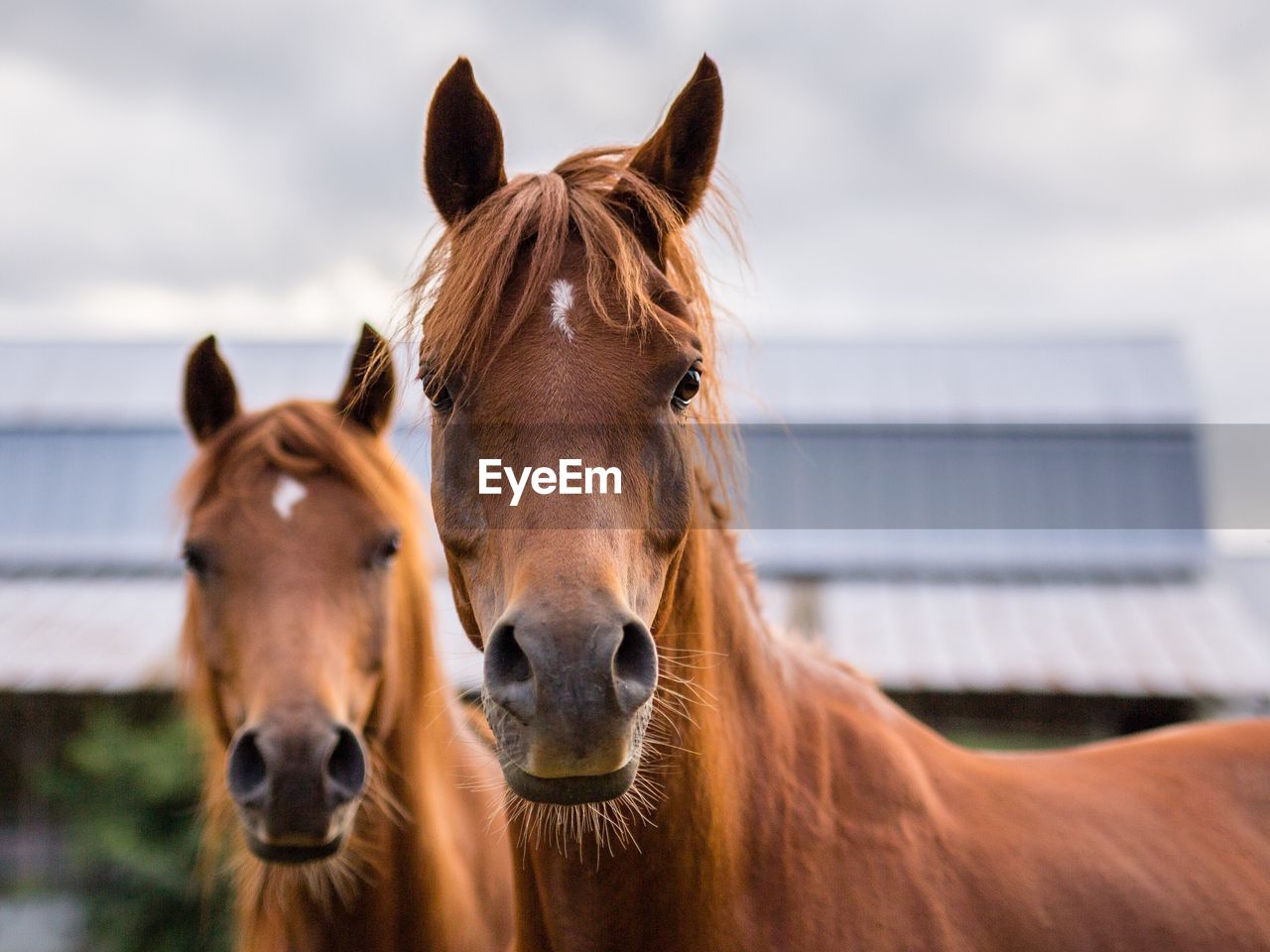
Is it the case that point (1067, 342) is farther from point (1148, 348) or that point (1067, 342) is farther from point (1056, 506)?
point (1056, 506)

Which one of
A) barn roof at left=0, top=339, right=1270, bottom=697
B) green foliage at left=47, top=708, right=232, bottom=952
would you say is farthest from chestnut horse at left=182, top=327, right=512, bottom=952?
barn roof at left=0, top=339, right=1270, bottom=697

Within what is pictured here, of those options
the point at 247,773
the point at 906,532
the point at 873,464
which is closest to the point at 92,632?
the point at 247,773

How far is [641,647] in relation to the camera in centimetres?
162

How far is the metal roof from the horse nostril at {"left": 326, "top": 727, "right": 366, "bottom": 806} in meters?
6.92

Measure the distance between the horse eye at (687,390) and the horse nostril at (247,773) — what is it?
1699mm

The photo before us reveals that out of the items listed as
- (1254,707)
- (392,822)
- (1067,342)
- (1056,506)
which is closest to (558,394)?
(392,822)

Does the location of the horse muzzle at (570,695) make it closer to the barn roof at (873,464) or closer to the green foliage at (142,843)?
the green foliage at (142,843)

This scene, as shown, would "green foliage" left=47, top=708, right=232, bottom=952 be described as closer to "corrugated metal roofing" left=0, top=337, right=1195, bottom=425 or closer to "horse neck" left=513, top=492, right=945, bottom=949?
"horse neck" left=513, top=492, right=945, bottom=949

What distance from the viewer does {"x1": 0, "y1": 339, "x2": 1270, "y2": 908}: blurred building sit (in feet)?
38.6

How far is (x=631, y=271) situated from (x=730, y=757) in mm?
1073

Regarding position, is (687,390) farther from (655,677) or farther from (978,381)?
(978,381)

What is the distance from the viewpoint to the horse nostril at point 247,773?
2785mm

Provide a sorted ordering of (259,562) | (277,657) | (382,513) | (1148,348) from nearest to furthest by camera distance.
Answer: (277,657) < (259,562) < (382,513) < (1148,348)

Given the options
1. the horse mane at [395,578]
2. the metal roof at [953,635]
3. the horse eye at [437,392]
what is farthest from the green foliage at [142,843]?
the horse eye at [437,392]
